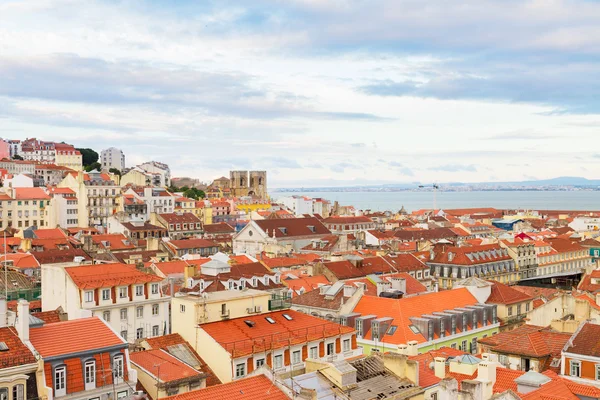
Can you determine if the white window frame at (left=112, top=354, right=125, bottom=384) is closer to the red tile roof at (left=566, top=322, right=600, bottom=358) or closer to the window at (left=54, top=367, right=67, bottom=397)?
the window at (left=54, top=367, right=67, bottom=397)

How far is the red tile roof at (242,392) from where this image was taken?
922 inches

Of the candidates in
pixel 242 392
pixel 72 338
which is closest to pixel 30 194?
pixel 72 338

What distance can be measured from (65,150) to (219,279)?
523ft

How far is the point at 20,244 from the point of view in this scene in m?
83.2

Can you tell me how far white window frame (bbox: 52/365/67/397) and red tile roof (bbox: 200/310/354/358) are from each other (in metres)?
8.23

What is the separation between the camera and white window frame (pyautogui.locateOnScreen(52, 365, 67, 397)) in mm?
25281

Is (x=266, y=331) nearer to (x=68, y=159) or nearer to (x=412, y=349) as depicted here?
A: (x=412, y=349)

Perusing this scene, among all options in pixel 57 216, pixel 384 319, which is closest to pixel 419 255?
pixel 384 319

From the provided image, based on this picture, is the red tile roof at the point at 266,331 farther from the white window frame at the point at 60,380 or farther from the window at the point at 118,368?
the white window frame at the point at 60,380

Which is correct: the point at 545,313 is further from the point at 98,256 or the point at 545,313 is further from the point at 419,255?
the point at 98,256

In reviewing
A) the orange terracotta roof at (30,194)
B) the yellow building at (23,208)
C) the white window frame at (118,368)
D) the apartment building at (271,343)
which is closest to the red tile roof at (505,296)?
the apartment building at (271,343)

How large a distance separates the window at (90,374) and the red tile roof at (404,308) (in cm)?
1979

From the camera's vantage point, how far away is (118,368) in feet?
89.6

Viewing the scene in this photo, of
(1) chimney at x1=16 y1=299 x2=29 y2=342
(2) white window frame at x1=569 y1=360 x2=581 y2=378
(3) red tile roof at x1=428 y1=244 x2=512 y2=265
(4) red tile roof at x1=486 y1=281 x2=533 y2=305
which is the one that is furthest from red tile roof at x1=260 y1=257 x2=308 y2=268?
(1) chimney at x1=16 y1=299 x2=29 y2=342
